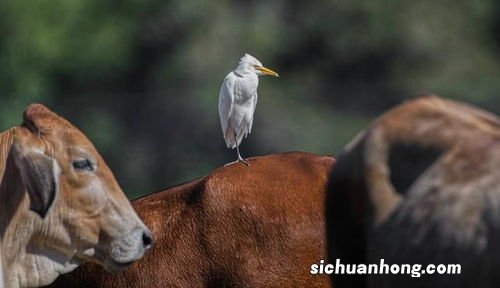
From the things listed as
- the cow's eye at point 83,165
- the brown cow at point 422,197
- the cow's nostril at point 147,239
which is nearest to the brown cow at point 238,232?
the cow's nostril at point 147,239

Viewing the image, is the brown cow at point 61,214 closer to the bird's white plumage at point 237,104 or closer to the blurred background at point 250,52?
the bird's white plumage at point 237,104

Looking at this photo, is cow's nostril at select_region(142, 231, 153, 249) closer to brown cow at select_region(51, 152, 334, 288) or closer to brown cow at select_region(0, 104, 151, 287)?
brown cow at select_region(0, 104, 151, 287)

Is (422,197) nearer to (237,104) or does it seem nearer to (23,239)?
(23,239)

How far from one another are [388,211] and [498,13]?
25.7 metres

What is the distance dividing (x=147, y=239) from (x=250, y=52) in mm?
20590

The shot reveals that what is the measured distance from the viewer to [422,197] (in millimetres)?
6859

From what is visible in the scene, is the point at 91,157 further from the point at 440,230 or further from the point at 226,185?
the point at 440,230

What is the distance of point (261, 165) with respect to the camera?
9.62 m

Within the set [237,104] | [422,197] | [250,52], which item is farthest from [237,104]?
[250,52]

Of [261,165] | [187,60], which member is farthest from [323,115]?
[261,165]

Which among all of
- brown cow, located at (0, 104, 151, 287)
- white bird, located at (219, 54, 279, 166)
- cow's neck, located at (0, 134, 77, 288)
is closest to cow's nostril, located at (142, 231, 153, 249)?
brown cow, located at (0, 104, 151, 287)

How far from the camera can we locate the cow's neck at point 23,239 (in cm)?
877

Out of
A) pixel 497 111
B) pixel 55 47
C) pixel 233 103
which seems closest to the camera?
pixel 233 103

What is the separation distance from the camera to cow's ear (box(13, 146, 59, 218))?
28.2ft
